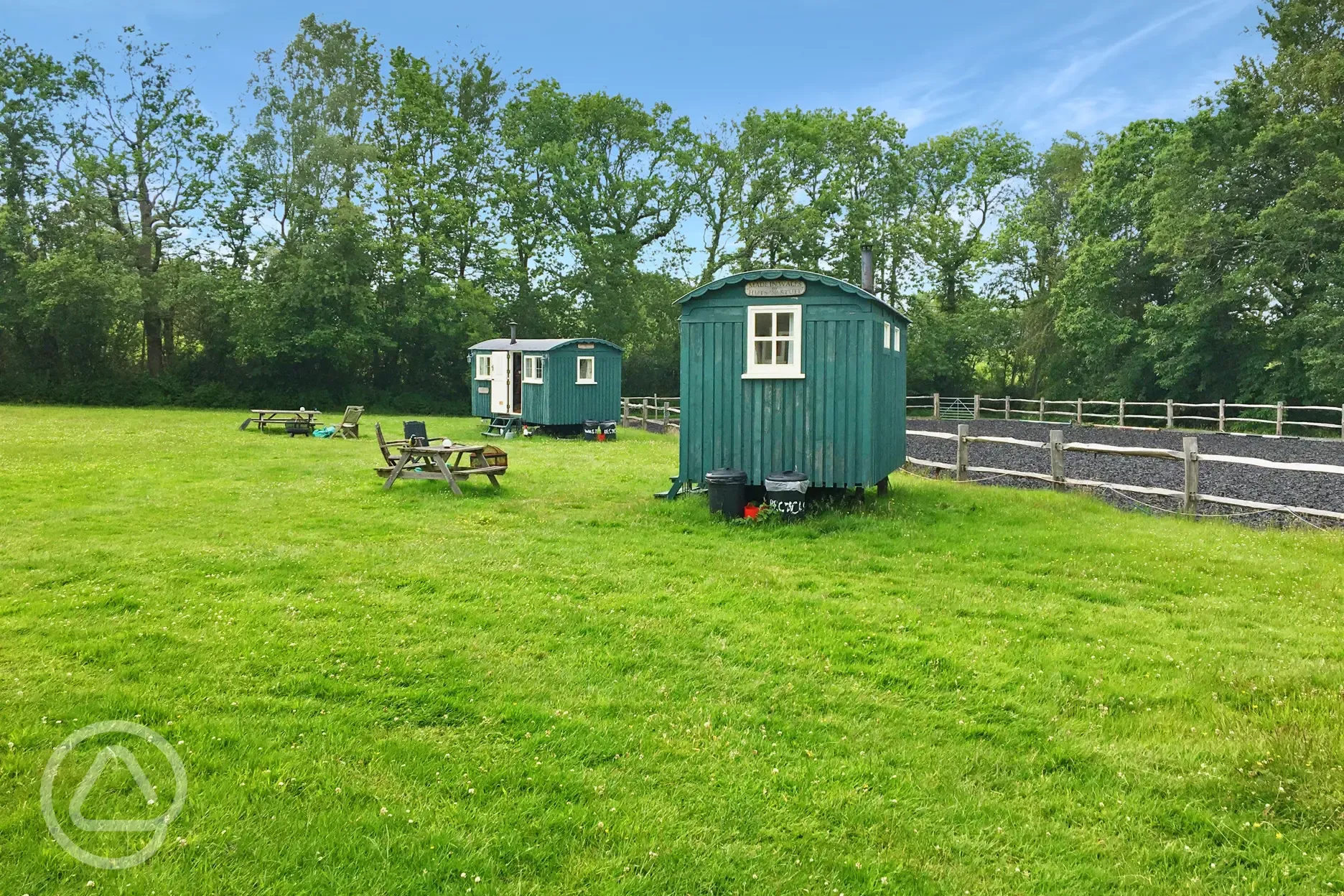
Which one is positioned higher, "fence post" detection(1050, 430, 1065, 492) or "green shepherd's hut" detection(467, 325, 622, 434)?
"green shepherd's hut" detection(467, 325, 622, 434)

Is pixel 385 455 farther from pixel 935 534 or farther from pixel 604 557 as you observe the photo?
pixel 935 534

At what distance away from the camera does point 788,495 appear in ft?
32.0

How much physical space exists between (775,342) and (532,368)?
44.7ft

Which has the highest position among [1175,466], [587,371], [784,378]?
[587,371]

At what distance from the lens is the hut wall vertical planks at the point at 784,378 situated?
9.99 metres

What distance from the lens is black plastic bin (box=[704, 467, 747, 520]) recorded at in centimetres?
988

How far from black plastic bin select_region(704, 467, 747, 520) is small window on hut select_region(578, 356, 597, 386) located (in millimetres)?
13275

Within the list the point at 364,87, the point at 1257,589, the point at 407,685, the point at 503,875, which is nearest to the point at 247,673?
the point at 407,685

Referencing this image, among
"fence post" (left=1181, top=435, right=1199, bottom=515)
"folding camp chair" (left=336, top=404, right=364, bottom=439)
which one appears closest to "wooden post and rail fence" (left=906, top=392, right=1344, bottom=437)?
"fence post" (left=1181, top=435, right=1199, bottom=515)

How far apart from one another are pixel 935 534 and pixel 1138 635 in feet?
10.8

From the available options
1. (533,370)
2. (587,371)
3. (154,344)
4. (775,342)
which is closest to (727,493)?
(775,342)

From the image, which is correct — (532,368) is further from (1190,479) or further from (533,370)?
(1190,479)

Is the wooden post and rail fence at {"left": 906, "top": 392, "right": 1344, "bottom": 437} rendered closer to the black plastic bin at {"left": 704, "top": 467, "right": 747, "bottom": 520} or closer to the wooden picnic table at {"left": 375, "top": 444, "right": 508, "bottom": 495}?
the black plastic bin at {"left": 704, "top": 467, "right": 747, "bottom": 520}

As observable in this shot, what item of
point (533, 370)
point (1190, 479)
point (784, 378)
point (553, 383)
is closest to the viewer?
point (784, 378)
